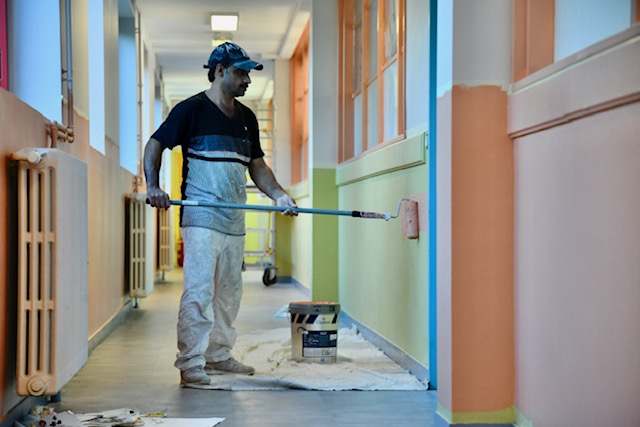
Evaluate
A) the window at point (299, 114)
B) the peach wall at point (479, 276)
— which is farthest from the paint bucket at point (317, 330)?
the window at point (299, 114)

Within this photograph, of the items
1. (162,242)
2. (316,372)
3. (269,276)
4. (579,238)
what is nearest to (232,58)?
(316,372)

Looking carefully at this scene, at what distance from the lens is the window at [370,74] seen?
17.9 feet

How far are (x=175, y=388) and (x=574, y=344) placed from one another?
224 cm

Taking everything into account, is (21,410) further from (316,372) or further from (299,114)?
(299,114)

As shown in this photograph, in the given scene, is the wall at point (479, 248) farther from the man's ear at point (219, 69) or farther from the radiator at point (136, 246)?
the radiator at point (136, 246)

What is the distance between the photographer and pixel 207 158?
4.53 meters

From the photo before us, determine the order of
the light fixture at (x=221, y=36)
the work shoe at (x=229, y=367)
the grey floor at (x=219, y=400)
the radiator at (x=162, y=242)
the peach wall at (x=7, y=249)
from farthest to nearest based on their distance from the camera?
1. the radiator at (x=162, y=242)
2. the light fixture at (x=221, y=36)
3. the work shoe at (x=229, y=367)
4. the grey floor at (x=219, y=400)
5. the peach wall at (x=7, y=249)

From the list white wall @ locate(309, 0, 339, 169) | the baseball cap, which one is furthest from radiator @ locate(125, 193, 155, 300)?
the baseball cap

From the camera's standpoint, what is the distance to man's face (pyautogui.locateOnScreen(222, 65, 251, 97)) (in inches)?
180

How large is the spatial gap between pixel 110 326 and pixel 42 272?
340 cm

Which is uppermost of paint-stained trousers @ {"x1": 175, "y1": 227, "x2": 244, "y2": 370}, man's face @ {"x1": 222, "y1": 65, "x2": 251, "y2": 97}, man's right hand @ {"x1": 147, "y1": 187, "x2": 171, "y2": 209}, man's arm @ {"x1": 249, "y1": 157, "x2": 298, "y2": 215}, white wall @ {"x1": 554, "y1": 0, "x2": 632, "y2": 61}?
man's face @ {"x1": 222, "y1": 65, "x2": 251, "y2": 97}

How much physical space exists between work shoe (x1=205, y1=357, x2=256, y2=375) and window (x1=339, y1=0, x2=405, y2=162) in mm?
1521

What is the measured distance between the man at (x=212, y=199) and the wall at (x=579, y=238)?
1.55 metres

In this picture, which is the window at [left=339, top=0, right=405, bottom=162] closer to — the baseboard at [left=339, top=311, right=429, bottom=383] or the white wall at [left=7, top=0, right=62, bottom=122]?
the baseboard at [left=339, top=311, right=429, bottom=383]
